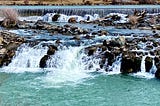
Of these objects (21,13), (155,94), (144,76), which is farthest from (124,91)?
(21,13)

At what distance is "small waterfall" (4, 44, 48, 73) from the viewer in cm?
2683

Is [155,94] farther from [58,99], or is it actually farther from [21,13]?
[21,13]

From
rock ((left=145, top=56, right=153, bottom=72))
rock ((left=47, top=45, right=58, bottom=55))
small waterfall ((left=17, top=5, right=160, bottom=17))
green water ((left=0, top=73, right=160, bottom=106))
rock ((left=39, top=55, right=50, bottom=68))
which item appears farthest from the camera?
small waterfall ((left=17, top=5, right=160, bottom=17))

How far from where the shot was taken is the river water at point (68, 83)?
20.1 meters

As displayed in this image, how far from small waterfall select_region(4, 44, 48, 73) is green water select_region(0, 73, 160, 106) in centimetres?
198

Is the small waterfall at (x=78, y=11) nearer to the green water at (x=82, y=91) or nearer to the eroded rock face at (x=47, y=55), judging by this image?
the eroded rock face at (x=47, y=55)

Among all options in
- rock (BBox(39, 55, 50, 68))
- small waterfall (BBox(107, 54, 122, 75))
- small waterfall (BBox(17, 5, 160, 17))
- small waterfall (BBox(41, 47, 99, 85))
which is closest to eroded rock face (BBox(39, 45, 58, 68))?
rock (BBox(39, 55, 50, 68))

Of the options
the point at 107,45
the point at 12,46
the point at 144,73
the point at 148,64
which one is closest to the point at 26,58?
the point at 12,46

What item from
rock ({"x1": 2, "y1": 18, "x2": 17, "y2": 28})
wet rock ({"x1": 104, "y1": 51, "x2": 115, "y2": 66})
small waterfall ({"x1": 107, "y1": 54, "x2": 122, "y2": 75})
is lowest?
small waterfall ({"x1": 107, "y1": 54, "x2": 122, "y2": 75})

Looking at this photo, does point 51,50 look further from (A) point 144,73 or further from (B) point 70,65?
(A) point 144,73

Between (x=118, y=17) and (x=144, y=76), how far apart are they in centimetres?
1779

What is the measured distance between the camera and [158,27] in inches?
1425

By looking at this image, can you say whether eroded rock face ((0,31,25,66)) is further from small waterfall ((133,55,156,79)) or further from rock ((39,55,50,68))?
small waterfall ((133,55,156,79))

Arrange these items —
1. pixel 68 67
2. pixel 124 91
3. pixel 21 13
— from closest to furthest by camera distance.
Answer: pixel 124 91
pixel 68 67
pixel 21 13
